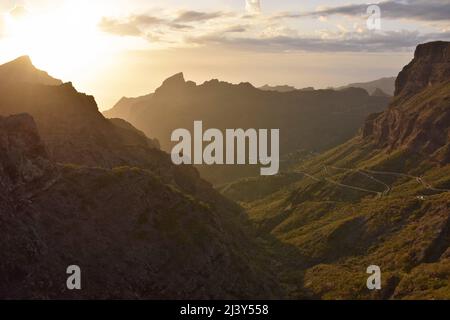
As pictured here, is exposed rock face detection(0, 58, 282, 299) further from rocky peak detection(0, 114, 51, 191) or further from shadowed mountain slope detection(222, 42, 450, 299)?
shadowed mountain slope detection(222, 42, 450, 299)

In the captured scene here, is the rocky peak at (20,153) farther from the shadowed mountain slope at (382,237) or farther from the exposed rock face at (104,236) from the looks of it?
the shadowed mountain slope at (382,237)

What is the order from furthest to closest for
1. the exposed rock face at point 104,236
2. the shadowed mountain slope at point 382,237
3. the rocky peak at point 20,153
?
the shadowed mountain slope at point 382,237, the rocky peak at point 20,153, the exposed rock face at point 104,236

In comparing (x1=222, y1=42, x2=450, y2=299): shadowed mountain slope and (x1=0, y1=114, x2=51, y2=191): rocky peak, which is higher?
(x1=0, y1=114, x2=51, y2=191): rocky peak

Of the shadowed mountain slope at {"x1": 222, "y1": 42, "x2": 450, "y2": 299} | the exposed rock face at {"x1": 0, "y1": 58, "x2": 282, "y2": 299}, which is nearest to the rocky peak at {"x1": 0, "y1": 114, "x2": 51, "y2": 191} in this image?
the exposed rock face at {"x1": 0, "y1": 58, "x2": 282, "y2": 299}

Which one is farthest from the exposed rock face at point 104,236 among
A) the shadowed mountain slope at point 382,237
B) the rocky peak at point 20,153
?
the shadowed mountain slope at point 382,237

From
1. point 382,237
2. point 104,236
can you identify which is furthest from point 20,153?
point 382,237

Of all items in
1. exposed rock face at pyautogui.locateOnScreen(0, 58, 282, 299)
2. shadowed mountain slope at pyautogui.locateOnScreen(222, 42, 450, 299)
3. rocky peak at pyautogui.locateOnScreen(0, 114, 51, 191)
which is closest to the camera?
exposed rock face at pyautogui.locateOnScreen(0, 58, 282, 299)

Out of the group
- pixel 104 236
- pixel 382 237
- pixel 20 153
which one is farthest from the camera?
pixel 382 237

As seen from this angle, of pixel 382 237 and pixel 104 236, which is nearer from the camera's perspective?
pixel 104 236

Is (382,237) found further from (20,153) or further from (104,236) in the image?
(20,153)

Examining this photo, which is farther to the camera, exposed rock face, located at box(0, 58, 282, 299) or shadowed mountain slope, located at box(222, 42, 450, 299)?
shadowed mountain slope, located at box(222, 42, 450, 299)
